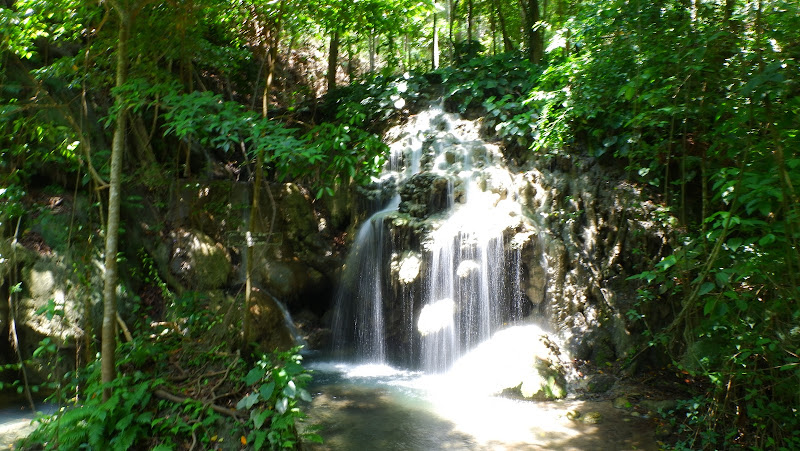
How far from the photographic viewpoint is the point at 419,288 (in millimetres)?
8320

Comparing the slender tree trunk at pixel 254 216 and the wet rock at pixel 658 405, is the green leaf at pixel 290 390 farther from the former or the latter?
the wet rock at pixel 658 405

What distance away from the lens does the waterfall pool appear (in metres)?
5.23

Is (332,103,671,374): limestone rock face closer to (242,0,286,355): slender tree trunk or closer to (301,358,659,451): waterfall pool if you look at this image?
(301,358,659,451): waterfall pool

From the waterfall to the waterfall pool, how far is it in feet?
3.72

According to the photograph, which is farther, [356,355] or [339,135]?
[356,355]

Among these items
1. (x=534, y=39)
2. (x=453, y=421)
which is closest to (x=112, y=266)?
(x=453, y=421)

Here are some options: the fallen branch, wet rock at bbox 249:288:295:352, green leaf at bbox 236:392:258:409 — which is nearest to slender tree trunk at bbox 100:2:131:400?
the fallen branch

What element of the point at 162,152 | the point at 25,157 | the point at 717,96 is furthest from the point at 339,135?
the point at 162,152

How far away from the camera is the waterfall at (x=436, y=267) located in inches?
312

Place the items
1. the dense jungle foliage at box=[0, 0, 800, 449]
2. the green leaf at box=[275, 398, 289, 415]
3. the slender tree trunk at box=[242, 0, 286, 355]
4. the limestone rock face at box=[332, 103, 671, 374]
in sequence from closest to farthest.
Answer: the dense jungle foliage at box=[0, 0, 800, 449]
the green leaf at box=[275, 398, 289, 415]
the slender tree trunk at box=[242, 0, 286, 355]
the limestone rock face at box=[332, 103, 671, 374]

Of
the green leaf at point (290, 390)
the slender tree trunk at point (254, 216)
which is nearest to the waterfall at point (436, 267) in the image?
the slender tree trunk at point (254, 216)

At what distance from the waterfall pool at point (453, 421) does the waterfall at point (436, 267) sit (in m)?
1.13

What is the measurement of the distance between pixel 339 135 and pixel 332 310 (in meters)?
6.00

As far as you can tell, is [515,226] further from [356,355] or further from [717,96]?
[717,96]
